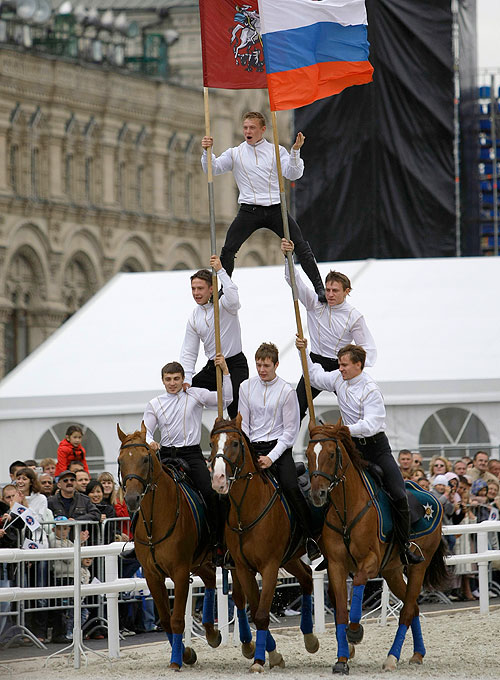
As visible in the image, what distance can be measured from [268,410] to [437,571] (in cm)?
217

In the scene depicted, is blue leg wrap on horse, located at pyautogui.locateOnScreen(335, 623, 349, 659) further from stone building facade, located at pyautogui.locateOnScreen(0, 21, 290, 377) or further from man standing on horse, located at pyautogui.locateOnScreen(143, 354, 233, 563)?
stone building facade, located at pyautogui.locateOnScreen(0, 21, 290, 377)

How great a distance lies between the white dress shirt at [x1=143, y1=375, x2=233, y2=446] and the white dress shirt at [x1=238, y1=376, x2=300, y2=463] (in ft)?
1.22

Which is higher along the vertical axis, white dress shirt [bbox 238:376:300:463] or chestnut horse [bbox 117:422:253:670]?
white dress shirt [bbox 238:376:300:463]

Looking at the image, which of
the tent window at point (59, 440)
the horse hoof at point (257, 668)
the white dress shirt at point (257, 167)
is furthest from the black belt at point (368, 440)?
the tent window at point (59, 440)

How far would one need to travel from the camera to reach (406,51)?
3584 cm

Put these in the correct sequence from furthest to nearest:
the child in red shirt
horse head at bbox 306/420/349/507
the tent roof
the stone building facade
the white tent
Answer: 1. the stone building facade
2. the tent roof
3. the white tent
4. the child in red shirt
5. horse head at bbox 306/420/349/507

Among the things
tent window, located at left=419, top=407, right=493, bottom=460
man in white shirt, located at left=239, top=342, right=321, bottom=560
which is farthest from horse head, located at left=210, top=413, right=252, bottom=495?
tent window, located at left=419, top=407, right=493, bottom=460

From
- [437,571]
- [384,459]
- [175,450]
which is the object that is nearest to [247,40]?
[175,450]

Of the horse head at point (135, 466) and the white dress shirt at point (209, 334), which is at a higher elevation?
the white dress shirt at point (209, 334)

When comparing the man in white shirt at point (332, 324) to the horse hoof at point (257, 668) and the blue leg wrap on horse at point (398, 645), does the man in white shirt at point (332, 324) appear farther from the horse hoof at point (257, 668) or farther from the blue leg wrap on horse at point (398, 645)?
the horse hoof at point (257, 668)

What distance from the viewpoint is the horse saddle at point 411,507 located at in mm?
13305

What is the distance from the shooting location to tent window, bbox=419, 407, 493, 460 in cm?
2391

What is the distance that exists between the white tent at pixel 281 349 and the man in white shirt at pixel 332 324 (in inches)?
328

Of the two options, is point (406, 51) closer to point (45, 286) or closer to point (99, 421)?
point (99, 421)
